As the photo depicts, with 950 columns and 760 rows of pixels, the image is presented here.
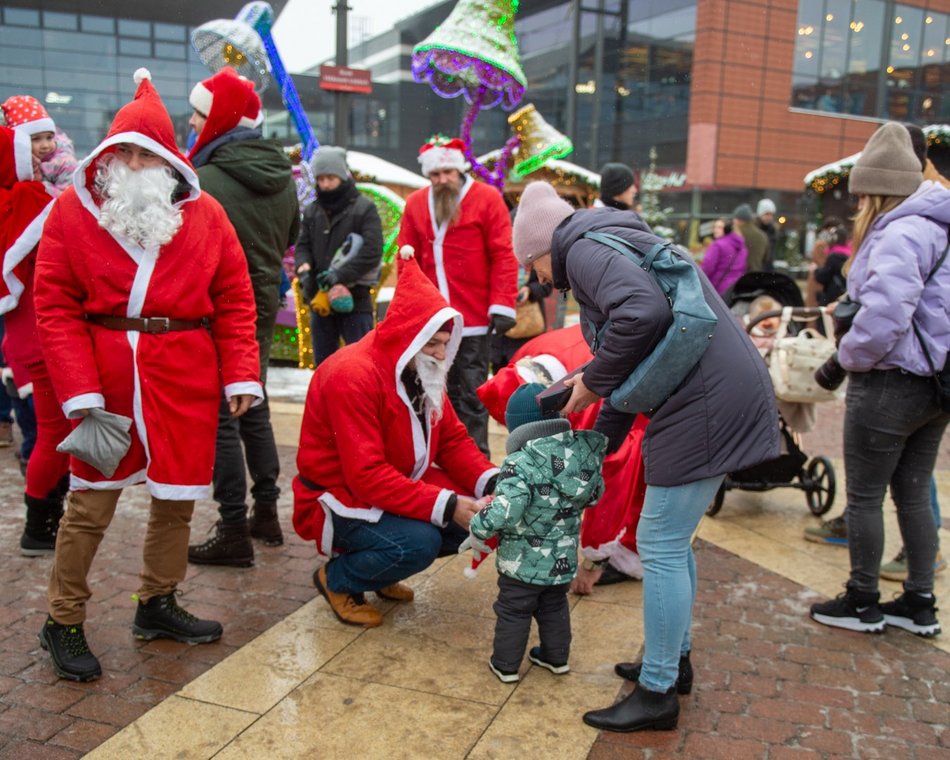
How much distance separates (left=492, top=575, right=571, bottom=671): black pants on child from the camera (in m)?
3.04

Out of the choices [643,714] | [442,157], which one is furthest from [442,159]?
[643,714]

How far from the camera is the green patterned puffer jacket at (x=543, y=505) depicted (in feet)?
9.50

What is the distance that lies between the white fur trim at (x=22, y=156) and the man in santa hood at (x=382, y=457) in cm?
207

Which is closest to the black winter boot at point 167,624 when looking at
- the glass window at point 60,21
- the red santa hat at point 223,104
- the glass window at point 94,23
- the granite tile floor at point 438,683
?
the granite tile floor at point 438,683

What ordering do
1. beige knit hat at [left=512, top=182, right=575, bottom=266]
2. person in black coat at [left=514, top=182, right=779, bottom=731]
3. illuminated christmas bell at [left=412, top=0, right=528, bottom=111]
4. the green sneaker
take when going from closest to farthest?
person in black coat at [left=514, top=182, right=779, bottom=731], beige knit hat at [left=512, top=182, right=575, bottom=266], the green sneaker, illuminated christmas bell at [left=412, top=0, right=528, bottom=111]

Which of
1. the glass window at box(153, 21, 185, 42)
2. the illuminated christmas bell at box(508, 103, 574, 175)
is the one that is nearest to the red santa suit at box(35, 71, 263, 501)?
the illuminated christmas bell at box(508, 103, 574, 175)

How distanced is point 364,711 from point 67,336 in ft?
5.31

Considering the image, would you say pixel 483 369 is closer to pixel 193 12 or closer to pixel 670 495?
pixel 670 495

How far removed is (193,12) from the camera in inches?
737

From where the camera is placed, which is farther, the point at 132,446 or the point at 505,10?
the point at 505,10

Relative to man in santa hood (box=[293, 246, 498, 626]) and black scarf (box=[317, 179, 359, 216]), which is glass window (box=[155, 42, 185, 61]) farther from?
man in santa hood (box=[293, 246, 498, 626])

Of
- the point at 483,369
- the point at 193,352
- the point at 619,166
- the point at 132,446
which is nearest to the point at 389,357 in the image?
the point at 193,352

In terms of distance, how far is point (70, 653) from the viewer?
10.2ft

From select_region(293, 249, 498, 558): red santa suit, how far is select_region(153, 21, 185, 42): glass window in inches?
783
